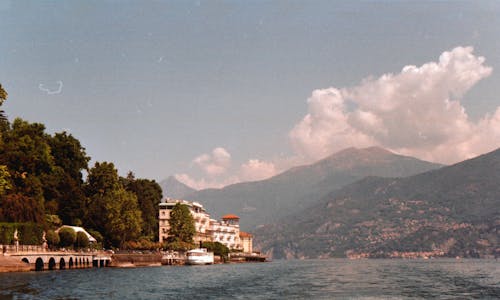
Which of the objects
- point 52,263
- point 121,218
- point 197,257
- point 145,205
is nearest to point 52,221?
point 52,263

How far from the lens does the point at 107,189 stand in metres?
154

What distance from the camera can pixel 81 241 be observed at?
125875mm

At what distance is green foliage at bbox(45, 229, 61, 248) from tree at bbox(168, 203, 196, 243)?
256 feet

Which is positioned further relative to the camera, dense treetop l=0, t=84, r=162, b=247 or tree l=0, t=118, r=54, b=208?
tree l=0, t=118, r=54, b=208

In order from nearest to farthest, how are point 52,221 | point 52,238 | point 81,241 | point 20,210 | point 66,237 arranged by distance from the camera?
1. point 20,210
2. point 52,238
3. point 66,237
4. point 52,221
5. point 81,241

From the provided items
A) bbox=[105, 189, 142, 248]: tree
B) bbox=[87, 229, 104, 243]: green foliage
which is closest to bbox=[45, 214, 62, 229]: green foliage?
bbox=[87, 229, 104, 243]: green foliage

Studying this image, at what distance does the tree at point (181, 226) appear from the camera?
631ft

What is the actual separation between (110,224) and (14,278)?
73.9 m

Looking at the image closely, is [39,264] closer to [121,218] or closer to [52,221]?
[52,221]

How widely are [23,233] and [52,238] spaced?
1197cm

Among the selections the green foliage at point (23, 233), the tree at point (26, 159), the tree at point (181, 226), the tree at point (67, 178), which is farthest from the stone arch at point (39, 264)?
the tree at point (181, 226)

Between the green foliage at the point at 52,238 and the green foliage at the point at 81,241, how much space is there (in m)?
10.3

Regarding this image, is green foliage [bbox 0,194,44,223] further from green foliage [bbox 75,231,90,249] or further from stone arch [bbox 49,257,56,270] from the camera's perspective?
green foliage [bbox 75,231,90,249]

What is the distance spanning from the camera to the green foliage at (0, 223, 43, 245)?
9762 cm
